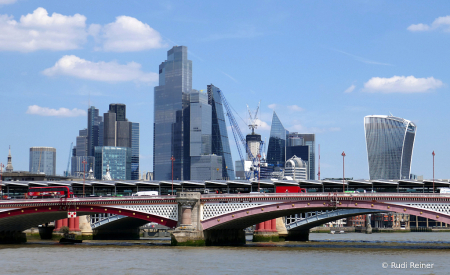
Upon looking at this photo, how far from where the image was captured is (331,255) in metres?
92.3

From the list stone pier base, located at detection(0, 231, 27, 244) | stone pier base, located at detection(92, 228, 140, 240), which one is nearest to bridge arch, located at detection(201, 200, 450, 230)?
stone pier base, located at detection(0, 231, 27, 244)

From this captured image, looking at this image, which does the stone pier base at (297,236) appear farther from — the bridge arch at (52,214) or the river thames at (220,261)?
the river thames at (220,261)

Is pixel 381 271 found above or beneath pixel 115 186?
beneath

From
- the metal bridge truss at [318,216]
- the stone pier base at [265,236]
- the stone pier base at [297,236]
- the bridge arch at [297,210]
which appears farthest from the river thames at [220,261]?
the stone pier base at [297,236]

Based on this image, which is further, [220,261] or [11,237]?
[11,237]

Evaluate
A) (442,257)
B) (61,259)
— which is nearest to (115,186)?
(61,259)

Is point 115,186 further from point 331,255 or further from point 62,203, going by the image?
point 331,255

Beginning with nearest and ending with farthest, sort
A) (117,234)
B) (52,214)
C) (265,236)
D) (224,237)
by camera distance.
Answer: (224,237), (52,214), (265,236), (117,234)

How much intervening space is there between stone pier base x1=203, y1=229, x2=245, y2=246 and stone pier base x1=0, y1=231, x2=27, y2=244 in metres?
44.3

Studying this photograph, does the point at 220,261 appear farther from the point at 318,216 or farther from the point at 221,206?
the point at 318,216

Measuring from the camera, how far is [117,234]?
→ 159250 mm

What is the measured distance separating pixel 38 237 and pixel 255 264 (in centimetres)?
9259

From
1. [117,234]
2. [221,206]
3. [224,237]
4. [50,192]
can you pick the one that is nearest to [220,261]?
[221,206]

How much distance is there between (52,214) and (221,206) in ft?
117
